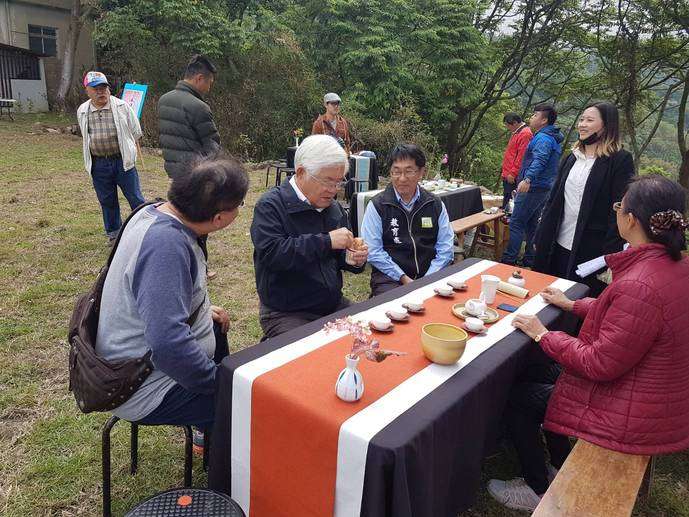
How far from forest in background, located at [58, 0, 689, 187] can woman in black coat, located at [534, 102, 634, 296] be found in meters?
8.18

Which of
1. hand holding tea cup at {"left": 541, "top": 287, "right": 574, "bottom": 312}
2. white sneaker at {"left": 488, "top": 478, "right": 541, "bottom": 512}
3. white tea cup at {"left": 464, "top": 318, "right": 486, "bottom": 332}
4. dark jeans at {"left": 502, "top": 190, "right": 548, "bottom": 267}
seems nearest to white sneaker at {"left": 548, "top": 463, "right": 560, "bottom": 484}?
white sneaker at {"left": 488, "top": 478, "right": 541, "bottom": 512}

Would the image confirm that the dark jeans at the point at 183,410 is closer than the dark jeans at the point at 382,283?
Yes

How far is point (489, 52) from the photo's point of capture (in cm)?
1421

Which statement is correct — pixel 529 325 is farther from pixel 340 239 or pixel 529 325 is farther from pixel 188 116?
pixel 188 116

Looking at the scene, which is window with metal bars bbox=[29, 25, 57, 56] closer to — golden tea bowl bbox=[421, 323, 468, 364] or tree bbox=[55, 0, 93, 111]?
tree bbox=[55, 0, 93, 111]

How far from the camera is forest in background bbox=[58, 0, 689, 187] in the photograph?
12438 mm

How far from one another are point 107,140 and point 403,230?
329 cm

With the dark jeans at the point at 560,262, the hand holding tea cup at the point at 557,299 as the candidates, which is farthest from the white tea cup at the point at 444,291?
the dark jeans at the point at 560,262

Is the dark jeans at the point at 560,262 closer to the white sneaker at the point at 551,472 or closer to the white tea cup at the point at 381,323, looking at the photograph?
the white sneaker at the point at 551,472

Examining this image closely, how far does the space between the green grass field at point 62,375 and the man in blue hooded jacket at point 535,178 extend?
181 cm

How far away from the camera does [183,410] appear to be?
1.79 meters

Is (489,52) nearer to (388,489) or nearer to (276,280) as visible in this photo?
(276,280)

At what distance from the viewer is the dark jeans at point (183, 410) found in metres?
1.75

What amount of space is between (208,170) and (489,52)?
14770mm
